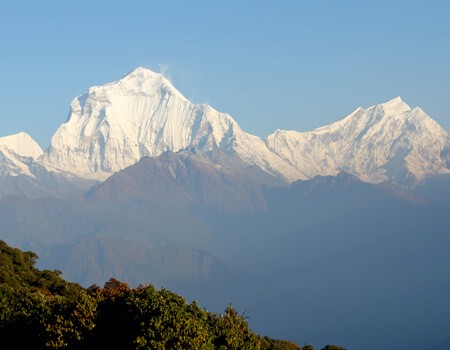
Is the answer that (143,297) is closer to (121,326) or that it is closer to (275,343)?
(121,326)

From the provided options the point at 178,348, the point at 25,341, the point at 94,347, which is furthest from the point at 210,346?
the point at 25,341

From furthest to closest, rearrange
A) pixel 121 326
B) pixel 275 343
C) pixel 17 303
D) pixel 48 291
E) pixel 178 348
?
pixel 275 343, pixel 48 291, pixel 17 303, pixel 121 326, pixel 178 348

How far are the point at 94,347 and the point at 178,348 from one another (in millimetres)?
8542

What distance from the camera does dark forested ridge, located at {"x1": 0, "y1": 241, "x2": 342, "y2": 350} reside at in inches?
2776

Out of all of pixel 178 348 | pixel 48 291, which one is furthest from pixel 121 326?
pixel 48 291

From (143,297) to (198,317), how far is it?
443 cm

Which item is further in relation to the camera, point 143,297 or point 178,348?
point 143,297

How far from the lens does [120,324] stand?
75.1 m

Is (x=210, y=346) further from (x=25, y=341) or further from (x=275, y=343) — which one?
(x=275, y=343)

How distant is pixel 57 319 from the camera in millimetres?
74875

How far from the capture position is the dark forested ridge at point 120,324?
70.5 meters

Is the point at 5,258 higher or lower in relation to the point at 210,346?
higher

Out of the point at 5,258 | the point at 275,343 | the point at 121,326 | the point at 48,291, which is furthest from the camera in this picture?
the point at 275,343

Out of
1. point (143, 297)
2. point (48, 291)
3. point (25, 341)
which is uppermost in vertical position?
point (48, 291)
